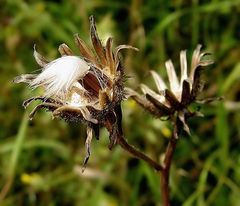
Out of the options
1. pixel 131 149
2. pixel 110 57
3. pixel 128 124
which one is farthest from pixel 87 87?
pixel 128 124

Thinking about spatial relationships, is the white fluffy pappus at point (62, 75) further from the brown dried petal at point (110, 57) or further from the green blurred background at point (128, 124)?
the green blurred background at point (128, 124)

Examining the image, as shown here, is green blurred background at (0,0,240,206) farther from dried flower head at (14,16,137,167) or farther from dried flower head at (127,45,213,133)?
dried flower head at (14,16,137,167)

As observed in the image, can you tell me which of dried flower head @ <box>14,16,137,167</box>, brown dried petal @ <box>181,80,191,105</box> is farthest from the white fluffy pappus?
brown dried petal @ <box>181,80,191,105</box>

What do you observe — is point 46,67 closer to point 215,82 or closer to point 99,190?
point 99,190

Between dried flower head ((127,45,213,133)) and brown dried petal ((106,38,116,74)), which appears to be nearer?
brown dried petal ((106,38,116,74))

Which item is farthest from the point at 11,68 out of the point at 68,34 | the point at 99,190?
the point at 99,190

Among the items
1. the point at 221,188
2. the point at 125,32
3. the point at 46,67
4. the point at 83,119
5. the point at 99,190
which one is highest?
the point at 125,32
